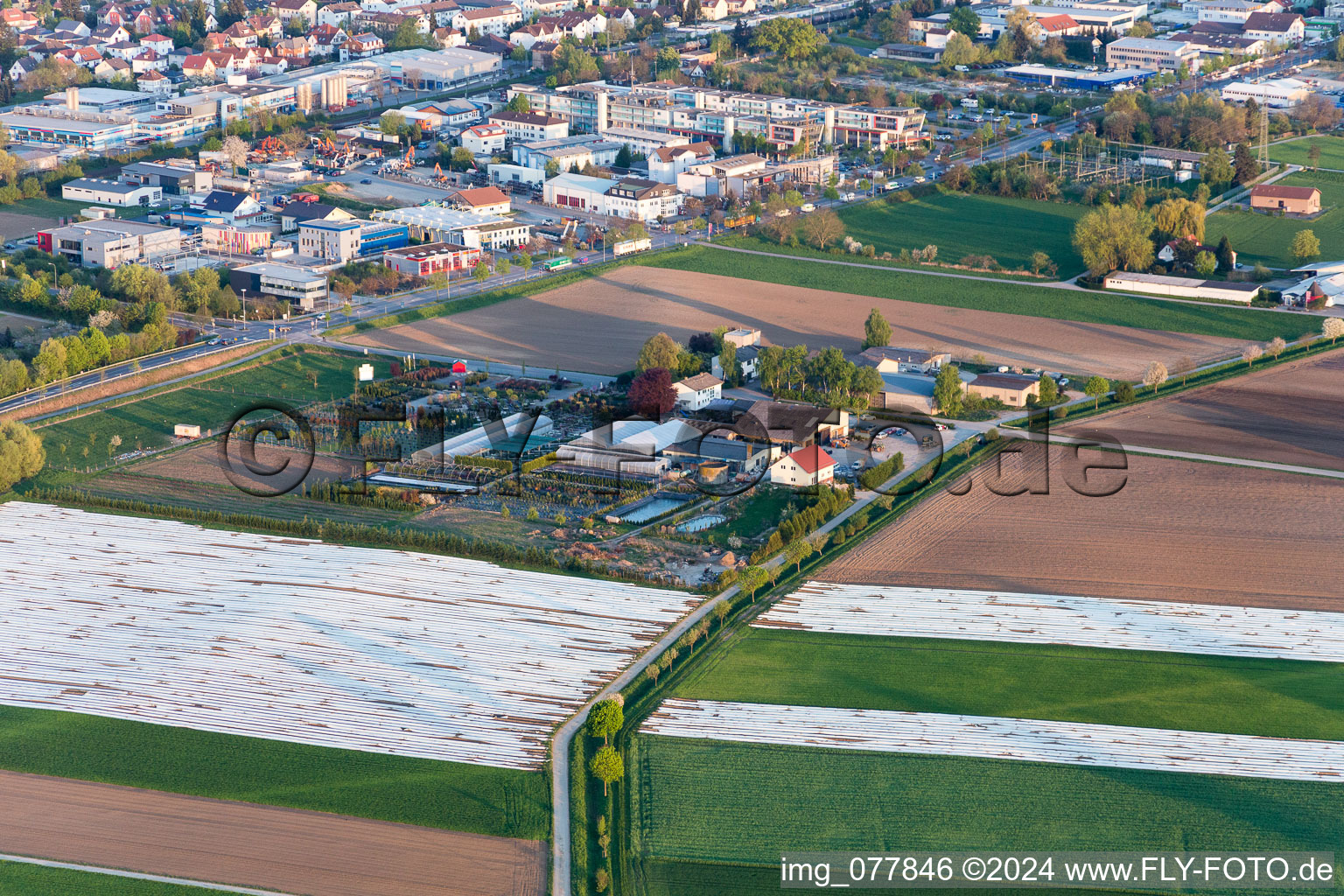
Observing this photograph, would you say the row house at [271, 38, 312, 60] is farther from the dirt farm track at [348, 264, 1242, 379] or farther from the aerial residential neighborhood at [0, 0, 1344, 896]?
the dirt farm track at [348, 264, 1242, 379]

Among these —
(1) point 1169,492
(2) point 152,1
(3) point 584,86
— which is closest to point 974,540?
(1) point 1169,492

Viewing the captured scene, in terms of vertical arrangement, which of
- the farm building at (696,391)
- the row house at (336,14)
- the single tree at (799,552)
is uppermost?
the row house at (336,14)

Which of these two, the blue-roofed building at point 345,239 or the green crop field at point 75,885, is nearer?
the green crop field at point 75,885

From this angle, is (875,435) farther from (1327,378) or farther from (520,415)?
(1327,378)

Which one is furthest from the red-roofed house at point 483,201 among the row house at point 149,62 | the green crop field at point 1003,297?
the row house at point 149,62

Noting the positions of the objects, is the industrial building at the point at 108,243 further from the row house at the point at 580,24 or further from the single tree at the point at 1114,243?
the row house at the point at 580,24

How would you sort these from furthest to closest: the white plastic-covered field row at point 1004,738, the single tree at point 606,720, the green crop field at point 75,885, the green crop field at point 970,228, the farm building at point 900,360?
the green crop field at point 970,228
the farm building at point 900,360
the single tree at point 606,720
the white plastic-covered field row at point 1004,738
the green crop field at point 75,885

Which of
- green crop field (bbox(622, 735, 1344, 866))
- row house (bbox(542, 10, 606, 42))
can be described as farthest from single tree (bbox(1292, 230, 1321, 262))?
row house (bbox(542, 10, 606, 42))
